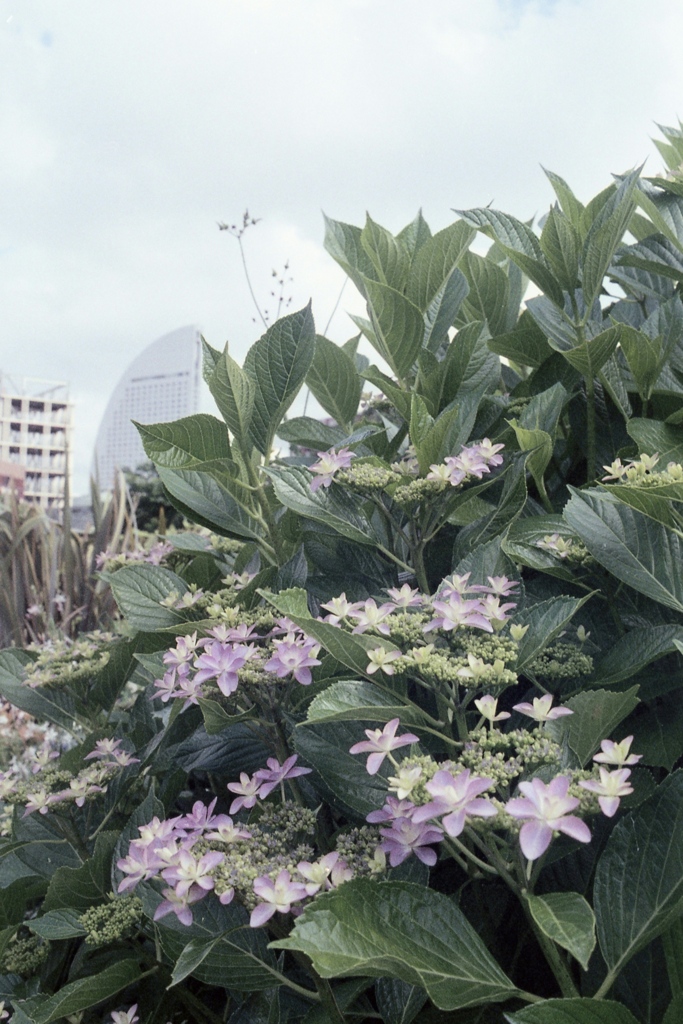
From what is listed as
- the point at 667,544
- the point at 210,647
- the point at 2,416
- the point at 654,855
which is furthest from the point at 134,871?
the point at 2,416

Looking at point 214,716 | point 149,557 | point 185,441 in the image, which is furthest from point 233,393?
point 149,557

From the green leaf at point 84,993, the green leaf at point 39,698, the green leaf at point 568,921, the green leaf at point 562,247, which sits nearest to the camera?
the green leaf at point 568,921

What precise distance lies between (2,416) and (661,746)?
69.4 m

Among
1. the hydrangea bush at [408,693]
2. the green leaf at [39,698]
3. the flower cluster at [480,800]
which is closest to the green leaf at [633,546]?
the hydrangea bush at [408,693]

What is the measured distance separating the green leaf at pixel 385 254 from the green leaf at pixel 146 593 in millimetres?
525

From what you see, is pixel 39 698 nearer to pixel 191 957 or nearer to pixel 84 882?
pixel 84 882

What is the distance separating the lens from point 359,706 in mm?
737

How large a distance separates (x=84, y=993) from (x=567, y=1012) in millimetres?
588

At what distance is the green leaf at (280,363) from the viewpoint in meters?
1.08

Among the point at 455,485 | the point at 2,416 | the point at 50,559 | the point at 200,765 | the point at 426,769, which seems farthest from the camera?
the point at 2,416

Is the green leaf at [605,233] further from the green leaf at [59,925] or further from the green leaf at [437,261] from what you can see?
the green leaf at [59,925]

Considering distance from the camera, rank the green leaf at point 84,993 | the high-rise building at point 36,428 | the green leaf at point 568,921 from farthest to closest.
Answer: the high-rise building at point 36,428 < the green leaf at point 84,993 < the green leaf at point 568,921

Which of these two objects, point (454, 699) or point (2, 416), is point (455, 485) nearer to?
point (454, 699)

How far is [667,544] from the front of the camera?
0.91m
